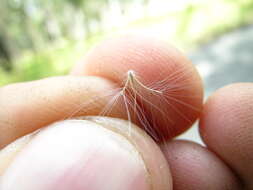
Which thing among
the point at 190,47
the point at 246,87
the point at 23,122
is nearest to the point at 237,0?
the point at 190,47

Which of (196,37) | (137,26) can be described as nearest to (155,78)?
(196,37)

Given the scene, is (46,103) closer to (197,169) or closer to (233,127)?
(197,169)

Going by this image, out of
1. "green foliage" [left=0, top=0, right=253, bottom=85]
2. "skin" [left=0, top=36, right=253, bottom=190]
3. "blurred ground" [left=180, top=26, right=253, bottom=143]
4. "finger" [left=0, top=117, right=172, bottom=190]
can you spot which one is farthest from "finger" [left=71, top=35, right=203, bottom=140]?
"green foliage" [left=0, top=0, right=253, bottom=85]

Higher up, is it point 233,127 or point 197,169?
point 233,127

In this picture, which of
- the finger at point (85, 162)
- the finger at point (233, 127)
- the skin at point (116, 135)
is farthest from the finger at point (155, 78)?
the finger at point (85, 162)

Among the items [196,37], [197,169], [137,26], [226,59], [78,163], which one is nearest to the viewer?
[78,163]

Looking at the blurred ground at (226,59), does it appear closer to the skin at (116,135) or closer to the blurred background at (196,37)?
the blurred background at (196,37)

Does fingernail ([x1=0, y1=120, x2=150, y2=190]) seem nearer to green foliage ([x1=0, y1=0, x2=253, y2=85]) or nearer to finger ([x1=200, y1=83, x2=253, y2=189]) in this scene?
finger ([x1=200, y1=83, x2=253, y2=189])
